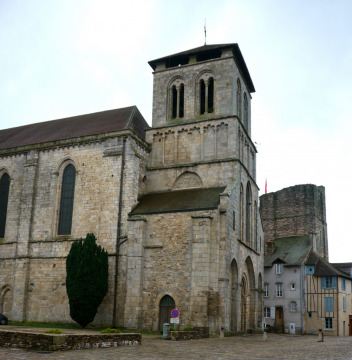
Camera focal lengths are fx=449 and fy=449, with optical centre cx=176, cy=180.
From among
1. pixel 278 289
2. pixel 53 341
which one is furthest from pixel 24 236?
pixel 278 289

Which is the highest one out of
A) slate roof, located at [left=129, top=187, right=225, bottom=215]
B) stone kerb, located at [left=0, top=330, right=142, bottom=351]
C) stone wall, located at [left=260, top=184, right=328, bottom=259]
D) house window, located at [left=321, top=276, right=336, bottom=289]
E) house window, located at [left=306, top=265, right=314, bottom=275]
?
stone wall, located at [left=260, top=184, right=328, bottom=259]

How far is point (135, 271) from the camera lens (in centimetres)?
2577

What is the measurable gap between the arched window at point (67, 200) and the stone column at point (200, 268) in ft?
31.0

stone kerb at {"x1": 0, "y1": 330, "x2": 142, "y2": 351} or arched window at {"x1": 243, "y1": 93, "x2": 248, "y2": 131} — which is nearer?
stone kerb at {"x1": 0, "y1": 330, "x2": 142, "y2": 351}

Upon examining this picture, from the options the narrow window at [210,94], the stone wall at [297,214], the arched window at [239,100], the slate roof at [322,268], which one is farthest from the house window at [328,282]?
the narrow window at [210,94]

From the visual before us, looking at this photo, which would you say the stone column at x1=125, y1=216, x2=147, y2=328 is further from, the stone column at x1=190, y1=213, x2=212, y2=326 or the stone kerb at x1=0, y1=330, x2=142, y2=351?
the stone kerb at x1=0, y1=330, x2=142, y2=351

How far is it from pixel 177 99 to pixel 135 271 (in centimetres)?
1361

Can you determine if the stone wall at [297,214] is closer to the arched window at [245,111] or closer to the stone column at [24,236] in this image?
the arched window at [245,111]

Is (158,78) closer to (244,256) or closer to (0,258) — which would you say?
(244,256)

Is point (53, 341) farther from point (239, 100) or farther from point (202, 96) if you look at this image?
point (239, 100)

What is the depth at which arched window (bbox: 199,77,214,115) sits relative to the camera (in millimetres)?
31983

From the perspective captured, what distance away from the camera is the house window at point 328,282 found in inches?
1533

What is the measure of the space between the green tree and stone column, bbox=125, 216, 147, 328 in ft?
4.95

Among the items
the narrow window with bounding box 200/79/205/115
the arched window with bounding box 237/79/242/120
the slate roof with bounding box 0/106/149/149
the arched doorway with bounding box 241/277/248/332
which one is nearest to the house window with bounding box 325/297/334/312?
the arched doorway with bounding box 241/277/248/332
